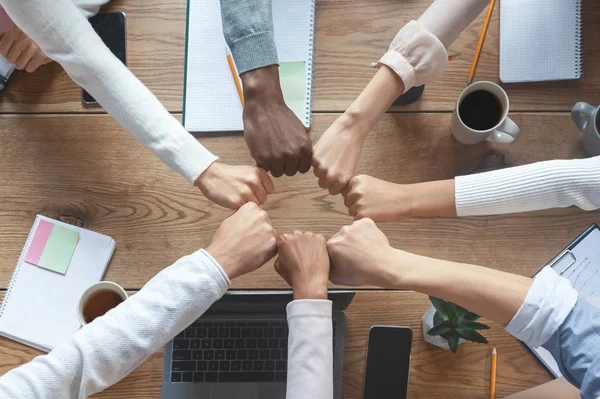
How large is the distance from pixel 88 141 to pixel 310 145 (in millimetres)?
431

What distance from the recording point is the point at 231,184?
0.92 m

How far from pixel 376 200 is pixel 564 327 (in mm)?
337

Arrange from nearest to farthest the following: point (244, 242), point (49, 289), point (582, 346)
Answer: point (582, 346)
point (244, 242)
point (49, 289)

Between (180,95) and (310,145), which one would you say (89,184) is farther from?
(310,145)

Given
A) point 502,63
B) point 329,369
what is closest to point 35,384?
point 329,369

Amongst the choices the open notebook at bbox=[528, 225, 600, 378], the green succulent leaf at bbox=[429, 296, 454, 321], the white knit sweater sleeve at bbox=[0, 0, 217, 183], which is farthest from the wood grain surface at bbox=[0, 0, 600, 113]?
the green succulent leaf at bbox=[429, 296, 454, 321]

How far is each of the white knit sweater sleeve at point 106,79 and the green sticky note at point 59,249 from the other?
0.80 ft

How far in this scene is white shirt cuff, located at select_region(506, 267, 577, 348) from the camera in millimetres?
779

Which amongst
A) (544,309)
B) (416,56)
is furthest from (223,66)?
(544,309)

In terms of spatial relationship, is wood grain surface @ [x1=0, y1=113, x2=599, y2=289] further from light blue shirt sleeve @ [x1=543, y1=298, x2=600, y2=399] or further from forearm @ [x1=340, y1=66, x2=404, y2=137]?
light blue shirt sleeve @ [x1=543, y1=298, x2=600, y2=399]

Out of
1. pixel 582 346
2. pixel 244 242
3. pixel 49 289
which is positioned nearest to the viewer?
pixel 582 346

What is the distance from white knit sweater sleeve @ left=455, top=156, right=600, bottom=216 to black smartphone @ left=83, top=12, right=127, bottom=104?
67cm

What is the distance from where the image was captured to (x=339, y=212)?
0.99 m

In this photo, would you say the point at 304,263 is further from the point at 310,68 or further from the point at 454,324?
the point at 310,68
